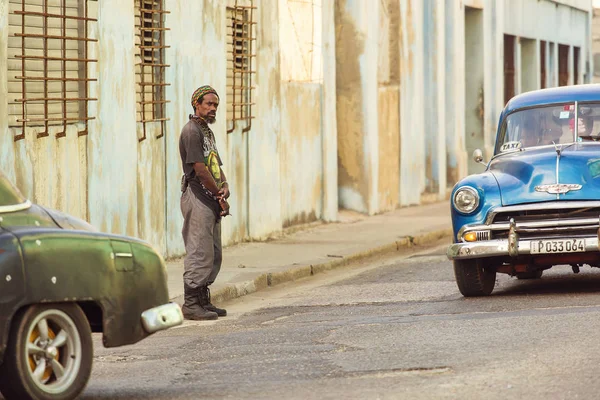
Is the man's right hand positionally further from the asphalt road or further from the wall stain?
the wall stain

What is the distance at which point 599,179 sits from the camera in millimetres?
11867

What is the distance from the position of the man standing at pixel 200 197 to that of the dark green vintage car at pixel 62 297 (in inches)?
152

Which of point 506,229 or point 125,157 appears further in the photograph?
point 125,157

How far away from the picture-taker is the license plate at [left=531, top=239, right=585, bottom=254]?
38.3 feet

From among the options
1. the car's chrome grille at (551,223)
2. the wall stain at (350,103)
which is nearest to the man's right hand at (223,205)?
the car's chrome grille at (551,223)

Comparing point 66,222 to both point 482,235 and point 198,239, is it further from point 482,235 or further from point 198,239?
point 482,235

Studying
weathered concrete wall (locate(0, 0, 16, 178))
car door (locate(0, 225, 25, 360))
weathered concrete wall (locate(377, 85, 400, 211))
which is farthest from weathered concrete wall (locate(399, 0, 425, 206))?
car door (locate(0, 225, 25, 360))

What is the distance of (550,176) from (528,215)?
14.6 inches

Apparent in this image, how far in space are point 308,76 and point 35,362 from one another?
15.4 metres

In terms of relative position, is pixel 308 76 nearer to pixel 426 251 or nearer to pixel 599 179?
pixel 426 251

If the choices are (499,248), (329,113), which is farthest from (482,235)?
(329,113)

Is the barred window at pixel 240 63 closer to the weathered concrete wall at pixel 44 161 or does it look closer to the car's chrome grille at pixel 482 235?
the weathered concrete wall at pixel 44 161

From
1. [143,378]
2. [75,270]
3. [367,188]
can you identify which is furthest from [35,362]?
[367,188]

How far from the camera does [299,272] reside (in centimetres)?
1589
